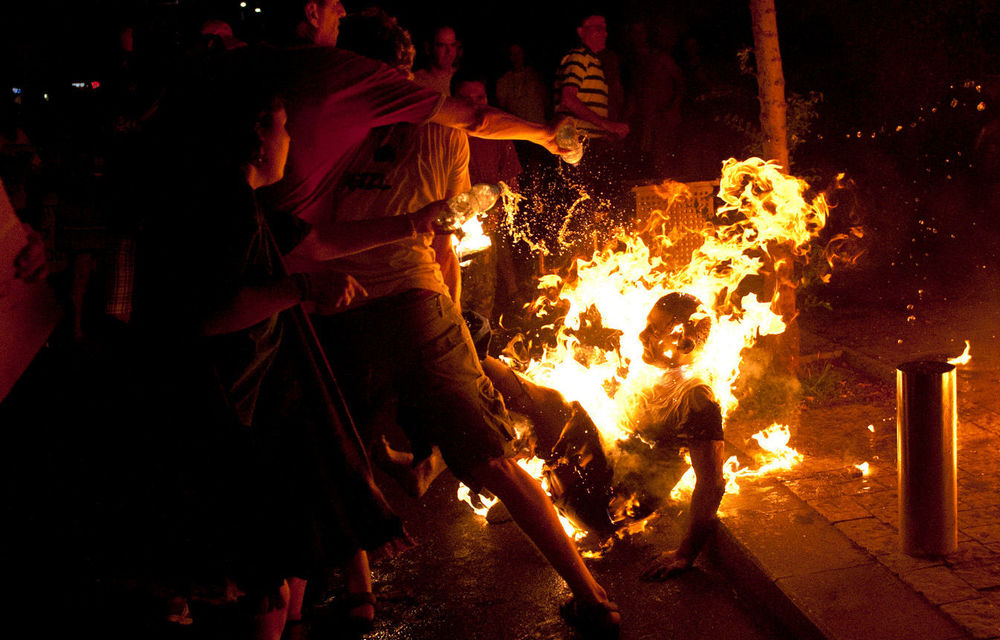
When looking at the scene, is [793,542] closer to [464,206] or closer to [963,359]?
[963,359]

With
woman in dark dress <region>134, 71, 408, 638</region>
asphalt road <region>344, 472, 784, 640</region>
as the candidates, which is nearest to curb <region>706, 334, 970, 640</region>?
asphalt road <region>344, 472, 784, 640</region>

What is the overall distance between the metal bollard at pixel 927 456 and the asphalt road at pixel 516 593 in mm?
780

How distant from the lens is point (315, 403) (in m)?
3.37

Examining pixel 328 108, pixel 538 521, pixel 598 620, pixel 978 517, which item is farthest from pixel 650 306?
pixel 328 108

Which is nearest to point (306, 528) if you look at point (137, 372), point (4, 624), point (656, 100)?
point (137, 372)

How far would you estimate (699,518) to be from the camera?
13.8 ft

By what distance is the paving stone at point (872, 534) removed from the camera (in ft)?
13.3

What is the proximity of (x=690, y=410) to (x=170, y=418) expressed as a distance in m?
2.48

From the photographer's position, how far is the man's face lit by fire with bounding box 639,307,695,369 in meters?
4.65

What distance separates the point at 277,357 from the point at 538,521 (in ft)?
4.41

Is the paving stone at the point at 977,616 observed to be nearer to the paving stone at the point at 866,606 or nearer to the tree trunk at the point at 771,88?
the paving stone at the point at 866,606

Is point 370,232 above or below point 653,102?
below

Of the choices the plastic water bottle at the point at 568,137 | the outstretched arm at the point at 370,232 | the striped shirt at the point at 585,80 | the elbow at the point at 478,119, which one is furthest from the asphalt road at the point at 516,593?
the striped shirt at the point at 585,80

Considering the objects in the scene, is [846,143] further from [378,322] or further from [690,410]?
[378,322]
